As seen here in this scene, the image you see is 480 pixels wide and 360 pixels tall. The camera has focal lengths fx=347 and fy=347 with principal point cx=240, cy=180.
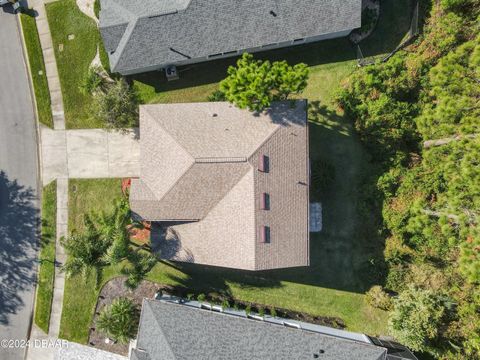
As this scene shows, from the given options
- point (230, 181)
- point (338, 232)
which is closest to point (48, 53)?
point (230, 181)

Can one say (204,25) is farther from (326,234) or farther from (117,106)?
(326,234)

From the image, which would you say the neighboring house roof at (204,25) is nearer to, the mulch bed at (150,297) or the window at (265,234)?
the window at (265,234)

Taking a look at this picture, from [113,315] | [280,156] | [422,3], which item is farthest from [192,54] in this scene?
[113,315]

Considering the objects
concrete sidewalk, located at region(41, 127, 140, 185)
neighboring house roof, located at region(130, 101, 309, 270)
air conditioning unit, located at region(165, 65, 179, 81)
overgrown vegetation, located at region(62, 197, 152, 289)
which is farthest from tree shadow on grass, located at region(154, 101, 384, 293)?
air conditioning unit, located at region(165, 65, 179, 81)

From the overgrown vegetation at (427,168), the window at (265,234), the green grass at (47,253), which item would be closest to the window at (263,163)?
the window at (265,234)

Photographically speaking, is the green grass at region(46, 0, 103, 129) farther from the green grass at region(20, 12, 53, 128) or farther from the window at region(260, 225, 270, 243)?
the window at region(260, 225, 270, 243)

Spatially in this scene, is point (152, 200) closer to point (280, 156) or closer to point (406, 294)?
point (280, 156)
